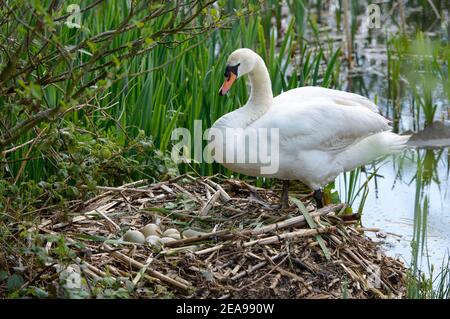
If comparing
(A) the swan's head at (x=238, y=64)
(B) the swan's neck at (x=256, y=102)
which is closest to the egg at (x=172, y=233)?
(B) the swan's neck at (x=256, y=102)

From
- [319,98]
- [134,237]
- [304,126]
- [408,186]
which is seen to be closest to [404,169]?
[408,186]

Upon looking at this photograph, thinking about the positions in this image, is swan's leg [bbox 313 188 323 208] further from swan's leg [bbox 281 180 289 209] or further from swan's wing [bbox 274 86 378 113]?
swan's wing [bbox 274 86 378 113]

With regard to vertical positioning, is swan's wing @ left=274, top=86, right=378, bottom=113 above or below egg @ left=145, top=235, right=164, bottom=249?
above

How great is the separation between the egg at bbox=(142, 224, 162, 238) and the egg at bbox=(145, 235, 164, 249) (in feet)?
0.26

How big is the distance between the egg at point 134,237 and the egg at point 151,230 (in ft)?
0.26

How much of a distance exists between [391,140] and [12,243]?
2.54 meters

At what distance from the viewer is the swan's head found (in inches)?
207

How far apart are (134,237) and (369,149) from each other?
68.1 inches

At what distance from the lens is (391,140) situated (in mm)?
5754

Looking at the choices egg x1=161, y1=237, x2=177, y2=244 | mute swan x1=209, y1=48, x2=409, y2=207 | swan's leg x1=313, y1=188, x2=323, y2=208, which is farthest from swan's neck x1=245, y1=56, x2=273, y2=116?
egg x1=161, y1=237, x2=177, y2=244

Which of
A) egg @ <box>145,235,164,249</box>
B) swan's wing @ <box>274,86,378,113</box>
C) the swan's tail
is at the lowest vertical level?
egg @ <box>145,235,164,249</box>

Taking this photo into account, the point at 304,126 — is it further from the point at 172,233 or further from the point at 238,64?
the point at 172,233

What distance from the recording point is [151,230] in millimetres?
4594
